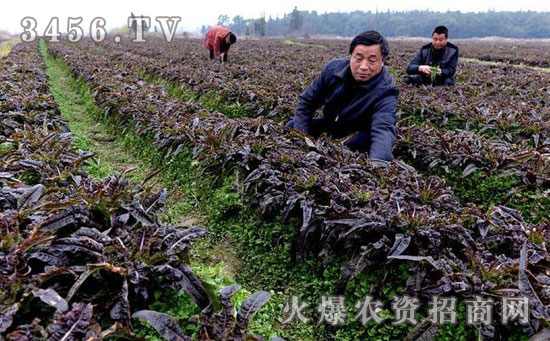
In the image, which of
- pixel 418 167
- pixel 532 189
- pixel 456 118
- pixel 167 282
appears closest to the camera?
pixel 167 282

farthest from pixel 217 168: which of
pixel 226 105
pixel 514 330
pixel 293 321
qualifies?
pixel 226 105

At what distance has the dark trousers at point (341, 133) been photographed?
14.2 feet

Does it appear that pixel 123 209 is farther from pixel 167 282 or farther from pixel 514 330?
pixel 514 330

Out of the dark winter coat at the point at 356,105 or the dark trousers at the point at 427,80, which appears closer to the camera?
the dark winter coat at the point at 356,105

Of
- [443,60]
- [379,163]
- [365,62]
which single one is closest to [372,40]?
[365,62]

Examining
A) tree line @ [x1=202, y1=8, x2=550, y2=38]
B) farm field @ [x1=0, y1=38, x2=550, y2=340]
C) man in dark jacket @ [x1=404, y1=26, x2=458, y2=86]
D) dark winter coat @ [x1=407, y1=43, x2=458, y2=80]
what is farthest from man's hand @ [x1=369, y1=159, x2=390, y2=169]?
tree line @ [x1=202, y1=8, x2=550, y2=38]

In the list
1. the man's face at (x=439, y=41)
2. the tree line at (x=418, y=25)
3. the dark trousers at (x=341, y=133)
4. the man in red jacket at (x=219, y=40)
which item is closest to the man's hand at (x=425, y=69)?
the man's face at (x=439, y=41)

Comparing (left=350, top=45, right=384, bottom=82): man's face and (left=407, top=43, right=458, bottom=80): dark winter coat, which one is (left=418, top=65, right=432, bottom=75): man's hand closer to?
(left=407, top=43, right=458, bottom=80): dark winter coat

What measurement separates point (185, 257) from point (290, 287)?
101 cm

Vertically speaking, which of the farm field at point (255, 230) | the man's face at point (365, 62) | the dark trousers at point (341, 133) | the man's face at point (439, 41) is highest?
the man's face at point (439, 41)

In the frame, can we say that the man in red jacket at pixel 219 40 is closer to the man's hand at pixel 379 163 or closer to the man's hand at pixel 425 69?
the man's hand at pixel 425 69

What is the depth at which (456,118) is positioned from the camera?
6.36 m

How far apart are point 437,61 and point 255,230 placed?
6345mm

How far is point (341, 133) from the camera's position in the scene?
15.1 ft
